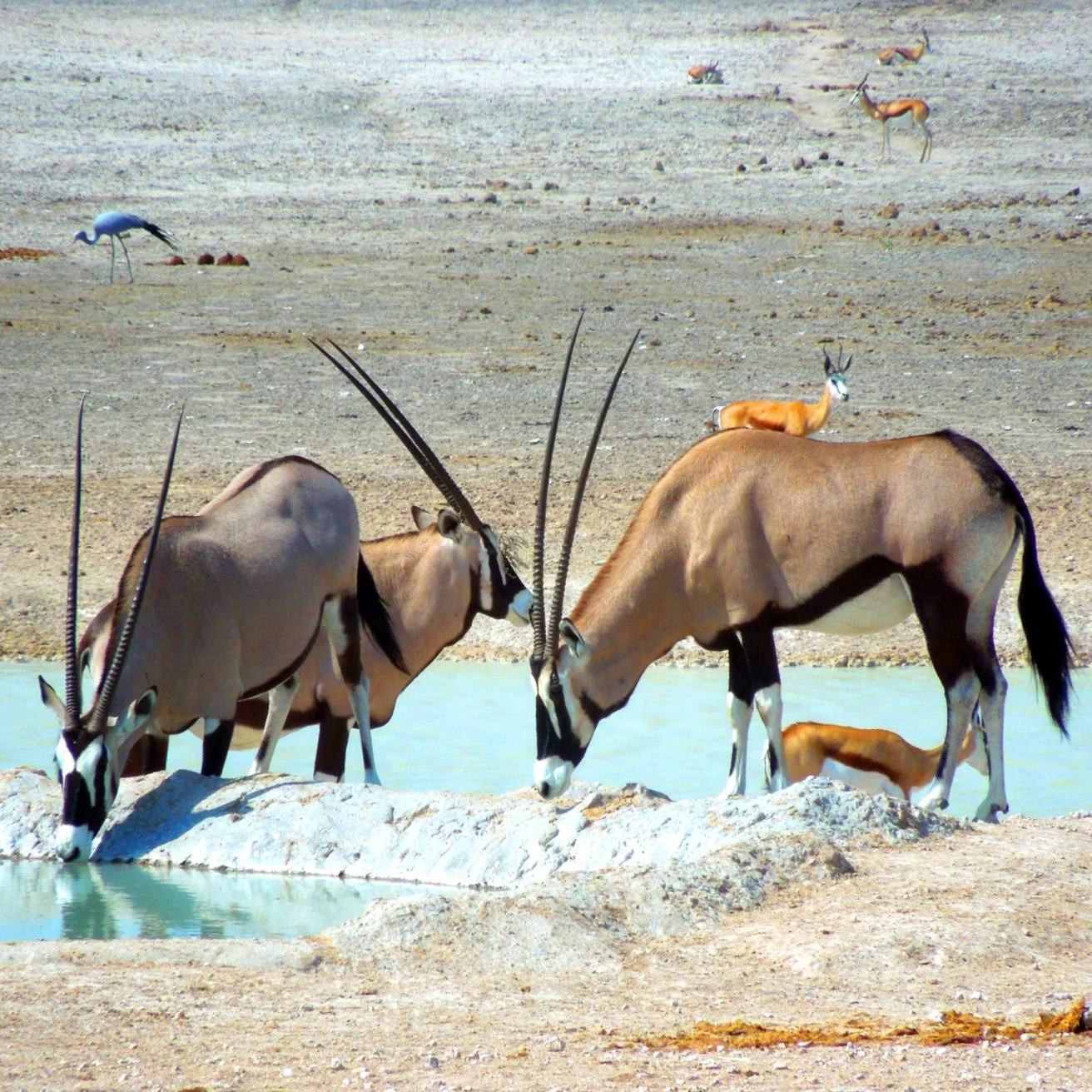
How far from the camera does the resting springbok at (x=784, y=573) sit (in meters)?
6.15

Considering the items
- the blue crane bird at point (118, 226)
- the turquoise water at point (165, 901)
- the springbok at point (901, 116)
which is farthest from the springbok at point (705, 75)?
the turquoise water at point (165, 901)

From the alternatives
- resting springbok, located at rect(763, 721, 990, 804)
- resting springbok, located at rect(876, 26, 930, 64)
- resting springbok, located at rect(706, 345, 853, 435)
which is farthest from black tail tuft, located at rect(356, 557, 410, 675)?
resting springbok, located at rect(876, 26, 930, 64)

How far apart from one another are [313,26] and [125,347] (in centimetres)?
2415

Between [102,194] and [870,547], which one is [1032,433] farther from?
[102,194]

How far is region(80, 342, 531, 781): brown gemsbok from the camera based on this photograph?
692 centimetres

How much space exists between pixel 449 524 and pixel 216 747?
1.59m

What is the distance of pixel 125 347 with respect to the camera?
50.9ft

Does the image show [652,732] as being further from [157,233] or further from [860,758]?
[157,233]

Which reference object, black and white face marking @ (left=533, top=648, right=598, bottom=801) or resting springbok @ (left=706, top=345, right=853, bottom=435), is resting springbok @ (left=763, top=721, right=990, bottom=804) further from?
resting springbok @ (left=706, top=345, right=853, bottom=435)

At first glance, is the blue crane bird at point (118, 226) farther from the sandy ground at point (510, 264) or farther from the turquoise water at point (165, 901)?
the turquoise water at point (165, 901)

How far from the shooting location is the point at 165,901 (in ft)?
17.6

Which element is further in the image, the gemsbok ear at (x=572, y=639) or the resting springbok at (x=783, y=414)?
the resting springbok at (x=783, y=414)

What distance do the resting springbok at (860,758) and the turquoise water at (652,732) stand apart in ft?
0.65

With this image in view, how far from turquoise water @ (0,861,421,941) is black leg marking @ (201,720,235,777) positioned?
1.45 ft
